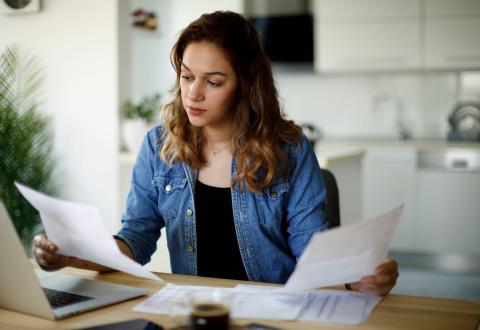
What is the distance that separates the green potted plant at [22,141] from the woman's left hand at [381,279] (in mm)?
2406

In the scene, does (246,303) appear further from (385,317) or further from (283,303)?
(385,317)

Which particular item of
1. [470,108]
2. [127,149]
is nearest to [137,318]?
[127,149]

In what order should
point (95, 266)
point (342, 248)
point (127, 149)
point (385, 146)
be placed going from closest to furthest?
point (342, 248) → point (95, 266) → point (127, 149) → point (385, 146)

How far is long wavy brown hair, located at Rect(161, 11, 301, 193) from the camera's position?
1.63m

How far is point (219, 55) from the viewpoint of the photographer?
1.63 meters

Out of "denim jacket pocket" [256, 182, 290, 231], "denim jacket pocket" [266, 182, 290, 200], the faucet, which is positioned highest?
"denim jacket pocket" [266, 182, 290, 200]

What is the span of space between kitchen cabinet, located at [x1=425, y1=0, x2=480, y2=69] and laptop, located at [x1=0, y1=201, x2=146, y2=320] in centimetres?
417

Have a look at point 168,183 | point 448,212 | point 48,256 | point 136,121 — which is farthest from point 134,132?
point 448,212

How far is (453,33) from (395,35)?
44 centimetres

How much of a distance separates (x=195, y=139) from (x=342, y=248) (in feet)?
2.53

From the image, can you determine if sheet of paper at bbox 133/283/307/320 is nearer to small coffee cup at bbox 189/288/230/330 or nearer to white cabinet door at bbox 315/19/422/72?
small coffee cup at bbox 189/288/230/330

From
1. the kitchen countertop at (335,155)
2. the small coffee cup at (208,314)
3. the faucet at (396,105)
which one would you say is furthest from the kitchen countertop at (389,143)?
the small coffee cup at (208,314)

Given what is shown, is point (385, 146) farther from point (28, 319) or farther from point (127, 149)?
point (28, 319)

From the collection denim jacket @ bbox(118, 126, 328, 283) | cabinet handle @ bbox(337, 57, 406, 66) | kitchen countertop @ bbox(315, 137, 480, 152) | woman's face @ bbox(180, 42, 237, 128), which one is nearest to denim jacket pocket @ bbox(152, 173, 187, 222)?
denim jacket @ bbox(118, 126, 328, 283)
